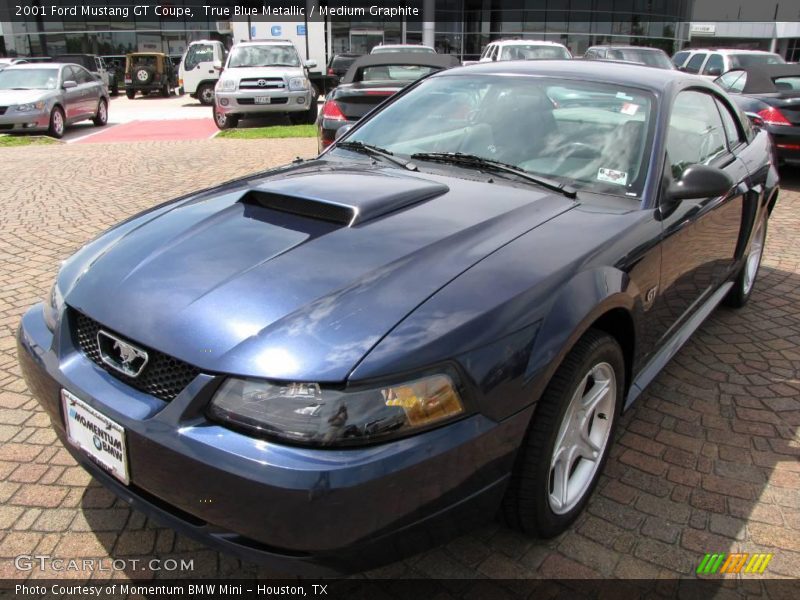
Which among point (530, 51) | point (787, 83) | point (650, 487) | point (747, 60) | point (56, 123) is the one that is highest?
point (530, 51)

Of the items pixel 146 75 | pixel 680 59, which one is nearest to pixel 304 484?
pixel 680 59

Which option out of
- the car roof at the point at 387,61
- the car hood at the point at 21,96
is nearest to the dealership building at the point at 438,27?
the car hood at the point at 21,96

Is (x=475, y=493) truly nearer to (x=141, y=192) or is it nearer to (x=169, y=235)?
(x=169, y=235)

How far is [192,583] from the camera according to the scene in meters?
2.13

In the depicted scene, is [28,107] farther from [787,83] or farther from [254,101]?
[787,83]

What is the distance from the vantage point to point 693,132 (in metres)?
3.40

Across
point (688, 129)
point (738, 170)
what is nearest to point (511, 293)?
point (688, 129)

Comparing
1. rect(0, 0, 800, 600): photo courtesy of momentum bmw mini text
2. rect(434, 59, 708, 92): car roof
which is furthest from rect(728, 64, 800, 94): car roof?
rect(434, 59, 708, 92): car roof

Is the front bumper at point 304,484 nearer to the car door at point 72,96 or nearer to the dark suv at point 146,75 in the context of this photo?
the car door at point 72,96

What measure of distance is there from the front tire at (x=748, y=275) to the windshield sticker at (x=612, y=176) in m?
1.88

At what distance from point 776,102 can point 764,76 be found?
131 cm

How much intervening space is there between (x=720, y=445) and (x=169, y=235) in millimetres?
2553

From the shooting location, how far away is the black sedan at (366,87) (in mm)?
6922
